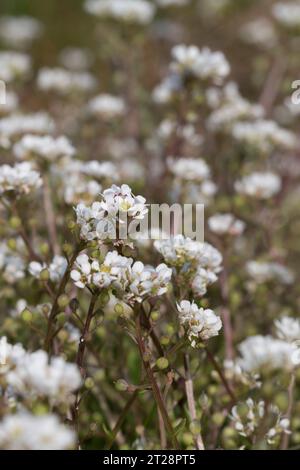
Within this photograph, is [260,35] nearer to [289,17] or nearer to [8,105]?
[289,17]

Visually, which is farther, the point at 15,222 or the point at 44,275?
the point at 15,222

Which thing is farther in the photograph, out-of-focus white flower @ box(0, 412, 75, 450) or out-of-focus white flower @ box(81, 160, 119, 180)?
out-of-focus white flower @ box(81, 160, 119, 180)

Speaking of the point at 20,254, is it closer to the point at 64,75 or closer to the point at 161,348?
the point at 161,348

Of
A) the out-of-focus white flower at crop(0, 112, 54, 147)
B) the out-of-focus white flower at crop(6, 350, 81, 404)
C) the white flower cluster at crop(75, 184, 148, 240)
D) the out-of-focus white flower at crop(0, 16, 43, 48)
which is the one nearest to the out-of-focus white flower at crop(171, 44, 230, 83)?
the out-of-focus white flower at crop(0, 112, 54, 147)

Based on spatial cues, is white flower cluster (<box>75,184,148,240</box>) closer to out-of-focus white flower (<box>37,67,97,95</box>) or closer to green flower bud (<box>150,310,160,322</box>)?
green flower bud (<box>150,310,160,322</box>)

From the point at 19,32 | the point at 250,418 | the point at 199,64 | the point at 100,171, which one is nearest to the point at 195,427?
the point at 250,418

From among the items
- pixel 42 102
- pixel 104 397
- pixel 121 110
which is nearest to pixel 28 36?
pixel 42 102

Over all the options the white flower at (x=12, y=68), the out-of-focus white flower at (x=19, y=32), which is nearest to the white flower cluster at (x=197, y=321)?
the white flower at (x=12, y=68)
